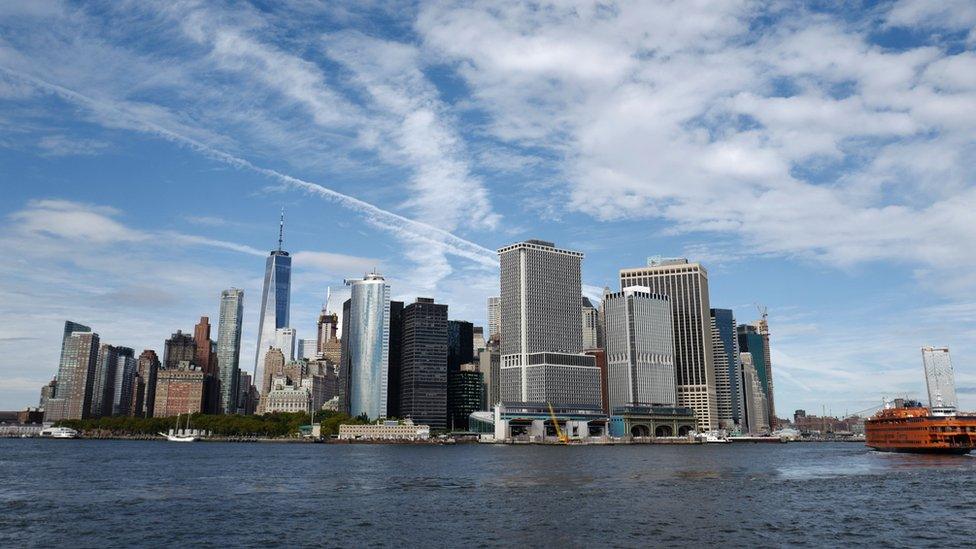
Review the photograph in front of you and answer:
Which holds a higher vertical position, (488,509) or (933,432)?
(933,432)

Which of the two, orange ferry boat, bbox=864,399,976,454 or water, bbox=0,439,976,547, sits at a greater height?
orange ferry boat, bbox=864,399,976,454

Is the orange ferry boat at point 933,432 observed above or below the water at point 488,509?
above

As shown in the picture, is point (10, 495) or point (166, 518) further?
point (10, 495)

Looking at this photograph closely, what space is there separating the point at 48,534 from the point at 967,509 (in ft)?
308

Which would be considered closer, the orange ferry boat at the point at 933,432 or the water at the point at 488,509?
the water at the point at 488,509

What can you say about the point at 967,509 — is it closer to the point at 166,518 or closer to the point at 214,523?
the point at 214,523

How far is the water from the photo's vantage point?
66.5m

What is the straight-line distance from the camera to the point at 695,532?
68688 mm

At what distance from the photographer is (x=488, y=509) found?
85.8m

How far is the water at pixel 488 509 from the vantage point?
2618 inches

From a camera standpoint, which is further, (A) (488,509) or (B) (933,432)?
(B) (933,432)

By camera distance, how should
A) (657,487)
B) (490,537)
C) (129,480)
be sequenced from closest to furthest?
(490,537) < (657,487) < (129,480)

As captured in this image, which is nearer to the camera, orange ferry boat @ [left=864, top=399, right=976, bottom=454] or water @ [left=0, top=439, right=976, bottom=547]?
water @ [left=0, top=439, right=976, bottom=547]

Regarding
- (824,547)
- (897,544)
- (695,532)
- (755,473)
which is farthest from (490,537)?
(755,473)
